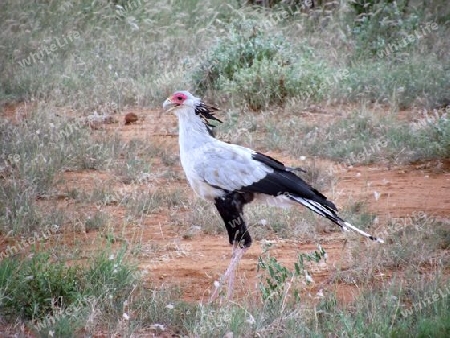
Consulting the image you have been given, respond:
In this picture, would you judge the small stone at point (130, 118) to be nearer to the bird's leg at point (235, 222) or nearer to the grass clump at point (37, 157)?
the grass clump at point (37, 157)

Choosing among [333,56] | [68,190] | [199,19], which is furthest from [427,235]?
[199,19]

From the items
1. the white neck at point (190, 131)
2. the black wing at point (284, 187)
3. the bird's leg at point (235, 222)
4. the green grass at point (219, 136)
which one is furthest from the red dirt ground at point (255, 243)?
the white neck at point (190, 131)

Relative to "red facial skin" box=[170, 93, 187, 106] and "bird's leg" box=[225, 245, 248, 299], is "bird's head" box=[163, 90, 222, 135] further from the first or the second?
"bird's leg" box=[225, 245, 248, 299]

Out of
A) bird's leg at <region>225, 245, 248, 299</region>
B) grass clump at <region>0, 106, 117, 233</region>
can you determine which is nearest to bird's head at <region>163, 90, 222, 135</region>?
bird's leg at <region>225, 245, 248, 299</region>

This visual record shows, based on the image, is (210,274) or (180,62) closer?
(210,274)

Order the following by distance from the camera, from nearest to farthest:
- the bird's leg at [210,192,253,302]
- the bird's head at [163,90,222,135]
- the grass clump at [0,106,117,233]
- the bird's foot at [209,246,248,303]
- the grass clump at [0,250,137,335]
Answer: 1. the grass clump at [0,250,137,335]
2. the bird's foot at [209,246,248,303]
3. the bird's leg at [210,192,253,302]
4. the bird's head at [163,90,222,135]
5. the grass clump at [0,106,117,233]

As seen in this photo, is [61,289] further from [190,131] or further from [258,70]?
[258,70]

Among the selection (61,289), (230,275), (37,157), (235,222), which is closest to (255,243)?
(235,222)

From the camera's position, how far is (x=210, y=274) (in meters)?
5.71

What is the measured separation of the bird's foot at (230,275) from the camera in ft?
16.5

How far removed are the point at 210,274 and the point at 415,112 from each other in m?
4.47

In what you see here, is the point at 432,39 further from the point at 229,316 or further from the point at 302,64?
the point at 229,316

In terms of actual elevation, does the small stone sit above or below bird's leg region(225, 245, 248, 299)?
below

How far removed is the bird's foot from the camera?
5.04 metres
